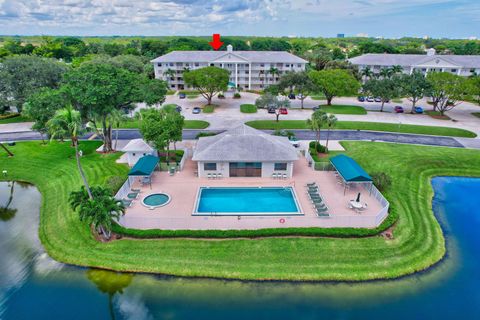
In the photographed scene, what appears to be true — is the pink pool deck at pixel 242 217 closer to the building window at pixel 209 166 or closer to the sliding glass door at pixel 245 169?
the sliding glass door at pixel 245 169

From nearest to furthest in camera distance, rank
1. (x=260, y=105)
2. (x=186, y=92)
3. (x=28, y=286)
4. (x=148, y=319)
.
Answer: (x=148, y=319) → (x=28, y=286) → (x=260, y=105) → (x=186, y=92)

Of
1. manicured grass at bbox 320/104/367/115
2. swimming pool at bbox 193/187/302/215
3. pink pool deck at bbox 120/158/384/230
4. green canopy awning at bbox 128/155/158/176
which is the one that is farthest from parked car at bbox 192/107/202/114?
swimming pool at bbox 193/187/302/215

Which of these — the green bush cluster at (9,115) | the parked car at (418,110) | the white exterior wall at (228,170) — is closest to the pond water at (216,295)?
the white exterior wall at (228,170)

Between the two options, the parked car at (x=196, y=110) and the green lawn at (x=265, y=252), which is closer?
the green lawn at (x=265, y=252)

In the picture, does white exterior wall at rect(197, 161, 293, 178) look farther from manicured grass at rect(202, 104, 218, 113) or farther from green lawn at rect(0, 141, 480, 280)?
manicured grass at rect(202, 104, 218, 113)

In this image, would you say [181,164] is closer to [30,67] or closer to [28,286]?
[28,286]

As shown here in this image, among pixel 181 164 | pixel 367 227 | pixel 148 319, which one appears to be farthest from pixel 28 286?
pixel 367 227
